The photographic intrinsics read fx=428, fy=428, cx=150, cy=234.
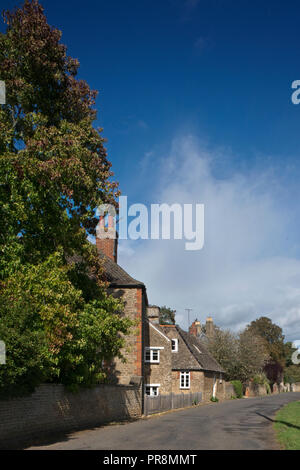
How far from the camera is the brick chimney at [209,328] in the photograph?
2781 inches

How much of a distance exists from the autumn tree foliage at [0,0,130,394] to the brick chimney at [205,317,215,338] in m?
52.2

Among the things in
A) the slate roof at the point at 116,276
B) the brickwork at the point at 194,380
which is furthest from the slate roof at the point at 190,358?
the slate roof at the point at 116,276

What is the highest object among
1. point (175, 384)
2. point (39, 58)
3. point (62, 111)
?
point (39, 58)

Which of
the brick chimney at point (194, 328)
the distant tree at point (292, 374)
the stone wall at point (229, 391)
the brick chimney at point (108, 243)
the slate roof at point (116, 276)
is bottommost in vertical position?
the distant tree at point (292, 374)

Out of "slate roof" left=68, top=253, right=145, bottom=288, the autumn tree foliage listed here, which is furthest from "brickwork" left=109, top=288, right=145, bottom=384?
the autumn tree foliage

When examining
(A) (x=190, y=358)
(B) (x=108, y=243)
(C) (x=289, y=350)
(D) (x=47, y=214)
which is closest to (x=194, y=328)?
(A) (x=190, y=358)

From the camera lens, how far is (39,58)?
20.5 m

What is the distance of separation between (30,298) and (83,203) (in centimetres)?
693

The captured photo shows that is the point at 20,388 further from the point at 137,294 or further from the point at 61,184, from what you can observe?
the point at 137,294

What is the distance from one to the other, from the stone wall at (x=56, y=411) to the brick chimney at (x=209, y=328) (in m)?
45.8

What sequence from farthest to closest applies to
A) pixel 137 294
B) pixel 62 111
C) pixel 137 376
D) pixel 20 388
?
pixel 137 294 < pixel 137 376 < pixel 62 111 < pixel 20 388

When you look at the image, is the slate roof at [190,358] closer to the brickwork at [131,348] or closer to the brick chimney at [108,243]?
the brick chimney at [108,243]
